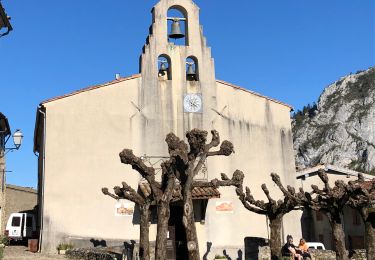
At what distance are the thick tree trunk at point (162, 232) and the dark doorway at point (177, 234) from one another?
10.2 m

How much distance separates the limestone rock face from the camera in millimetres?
89125

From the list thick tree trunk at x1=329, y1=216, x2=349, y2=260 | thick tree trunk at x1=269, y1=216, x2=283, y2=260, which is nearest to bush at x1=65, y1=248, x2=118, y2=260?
thick tree trunk at x1=269, y1=216, x2=283, y2=260

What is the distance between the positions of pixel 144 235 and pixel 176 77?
1121cm

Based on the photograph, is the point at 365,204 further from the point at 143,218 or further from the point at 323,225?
the point at 323,225

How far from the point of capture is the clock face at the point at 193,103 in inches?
961

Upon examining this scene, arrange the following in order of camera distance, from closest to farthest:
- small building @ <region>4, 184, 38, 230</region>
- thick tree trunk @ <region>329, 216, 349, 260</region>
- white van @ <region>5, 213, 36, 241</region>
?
thick tree trunk @ <region>329, 216, 349, 260</region> < white van @ <region>5, 213, 36, 241</region> < small building @ <region>4, 184, 38, 230</region>

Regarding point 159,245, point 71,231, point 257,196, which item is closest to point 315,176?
point 257,196

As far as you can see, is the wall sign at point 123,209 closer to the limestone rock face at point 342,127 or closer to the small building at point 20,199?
the small building at point 20,199

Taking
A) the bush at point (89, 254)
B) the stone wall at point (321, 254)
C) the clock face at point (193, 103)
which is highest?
→ the clock face at point (193, 103)

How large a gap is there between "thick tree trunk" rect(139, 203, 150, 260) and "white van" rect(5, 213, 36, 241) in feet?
56.0

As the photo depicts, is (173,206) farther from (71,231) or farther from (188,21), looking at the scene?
(188,21)

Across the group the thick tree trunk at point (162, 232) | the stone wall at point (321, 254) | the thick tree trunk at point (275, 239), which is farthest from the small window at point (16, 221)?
the thick tree trunk at point (162, 232)

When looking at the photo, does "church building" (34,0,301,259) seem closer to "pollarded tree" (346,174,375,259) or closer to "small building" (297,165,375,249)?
"small building" (297,165,375,249)

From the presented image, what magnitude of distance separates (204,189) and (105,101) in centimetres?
657
